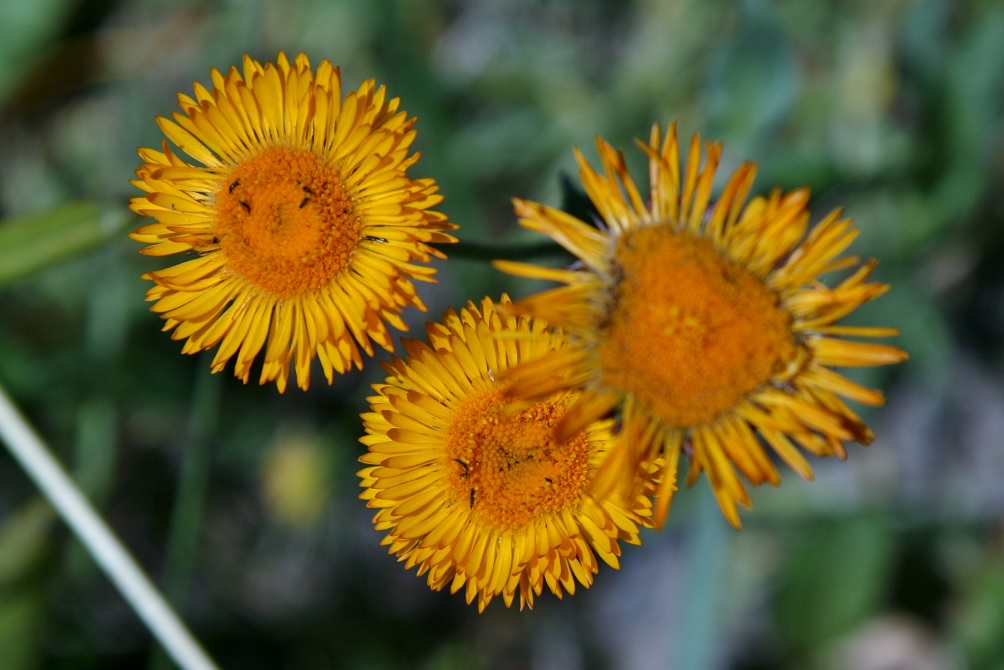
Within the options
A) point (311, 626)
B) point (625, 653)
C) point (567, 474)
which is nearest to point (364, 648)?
point (311, 626)

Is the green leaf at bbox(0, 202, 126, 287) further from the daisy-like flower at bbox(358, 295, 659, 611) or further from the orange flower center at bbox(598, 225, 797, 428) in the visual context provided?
the orange flower center at bbox(598, 225, 797, 428)

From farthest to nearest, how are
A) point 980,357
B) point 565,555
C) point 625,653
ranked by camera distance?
point 625,653 → point 980,357 → point 565,555

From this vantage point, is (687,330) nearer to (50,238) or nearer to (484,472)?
(484,472)

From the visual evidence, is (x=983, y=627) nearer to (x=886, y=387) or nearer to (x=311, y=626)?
(x=886, y=387)

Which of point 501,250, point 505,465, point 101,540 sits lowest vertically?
point 505,465

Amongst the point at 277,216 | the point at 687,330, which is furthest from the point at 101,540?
the point at 687,330

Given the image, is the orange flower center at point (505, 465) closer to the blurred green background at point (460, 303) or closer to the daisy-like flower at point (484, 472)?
the daisy-like flower at point (484, 472)
